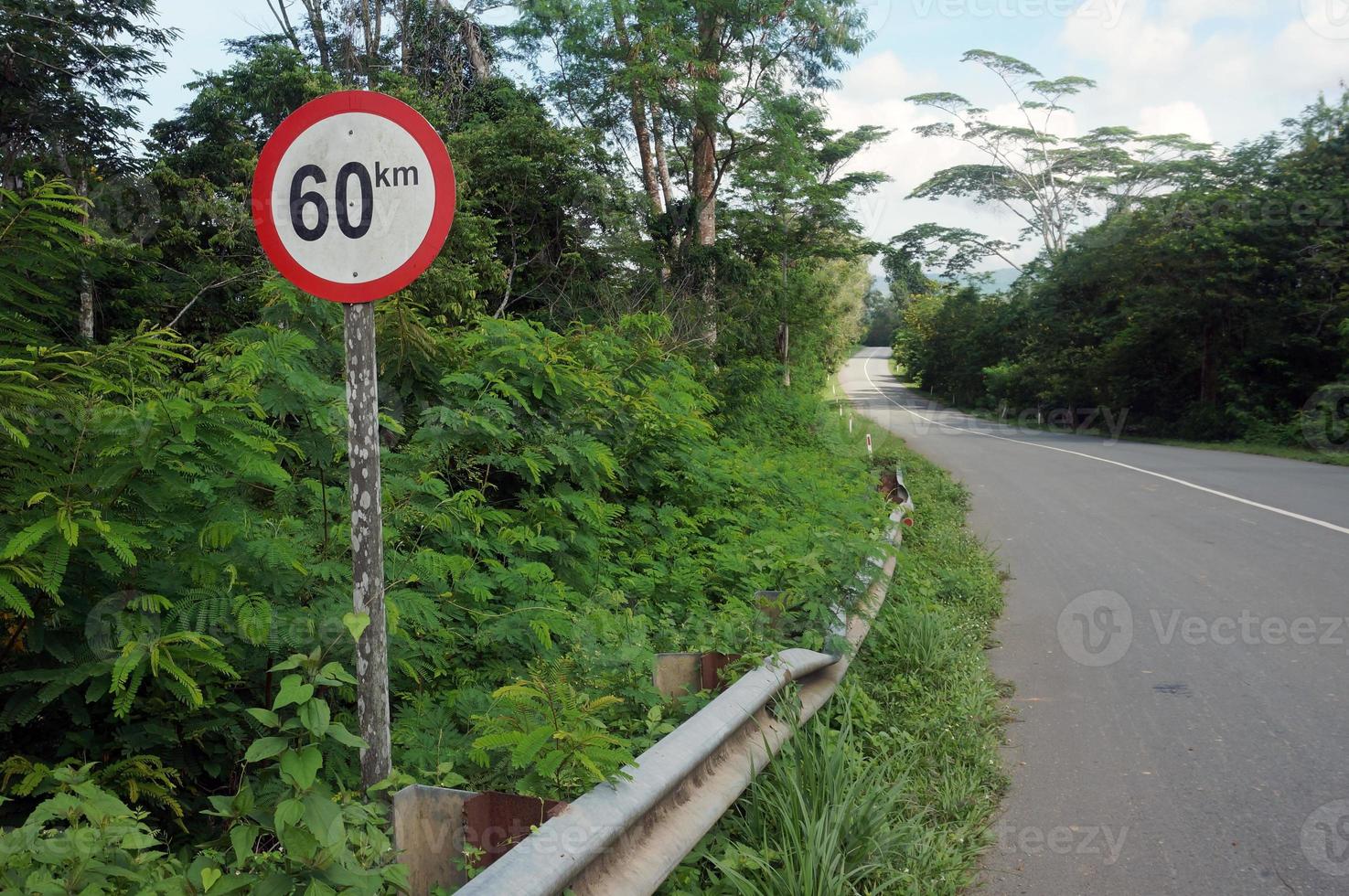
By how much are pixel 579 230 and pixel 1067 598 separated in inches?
539

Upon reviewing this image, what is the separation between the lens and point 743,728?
11.1 feet

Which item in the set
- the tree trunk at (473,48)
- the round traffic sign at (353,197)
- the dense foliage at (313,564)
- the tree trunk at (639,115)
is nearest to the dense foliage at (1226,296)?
the tree trunk at (639,115)

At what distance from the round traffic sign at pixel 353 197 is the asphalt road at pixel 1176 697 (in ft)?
10.1

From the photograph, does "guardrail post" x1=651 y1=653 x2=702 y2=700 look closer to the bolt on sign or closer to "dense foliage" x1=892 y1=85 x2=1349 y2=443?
the bolt on sign

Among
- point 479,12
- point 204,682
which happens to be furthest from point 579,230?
point 204,682

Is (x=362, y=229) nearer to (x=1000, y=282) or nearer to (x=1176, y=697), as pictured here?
(x=1176, y=697)

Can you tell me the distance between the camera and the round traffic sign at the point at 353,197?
2.73 meters

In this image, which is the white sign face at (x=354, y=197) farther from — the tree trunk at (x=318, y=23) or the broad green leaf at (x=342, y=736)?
the tree trunk at (x=318, y=23)

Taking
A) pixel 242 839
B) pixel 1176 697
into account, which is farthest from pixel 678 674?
pixel 1176 697

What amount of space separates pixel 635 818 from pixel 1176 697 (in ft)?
13.7

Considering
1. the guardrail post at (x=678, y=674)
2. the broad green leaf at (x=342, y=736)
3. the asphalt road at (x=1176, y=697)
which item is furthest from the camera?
the guardrail post at (x=678, y=674)

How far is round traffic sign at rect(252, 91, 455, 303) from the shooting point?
2.73 m

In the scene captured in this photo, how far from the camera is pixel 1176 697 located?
529cm

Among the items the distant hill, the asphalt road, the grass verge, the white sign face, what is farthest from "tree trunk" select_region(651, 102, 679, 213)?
the distant hill
